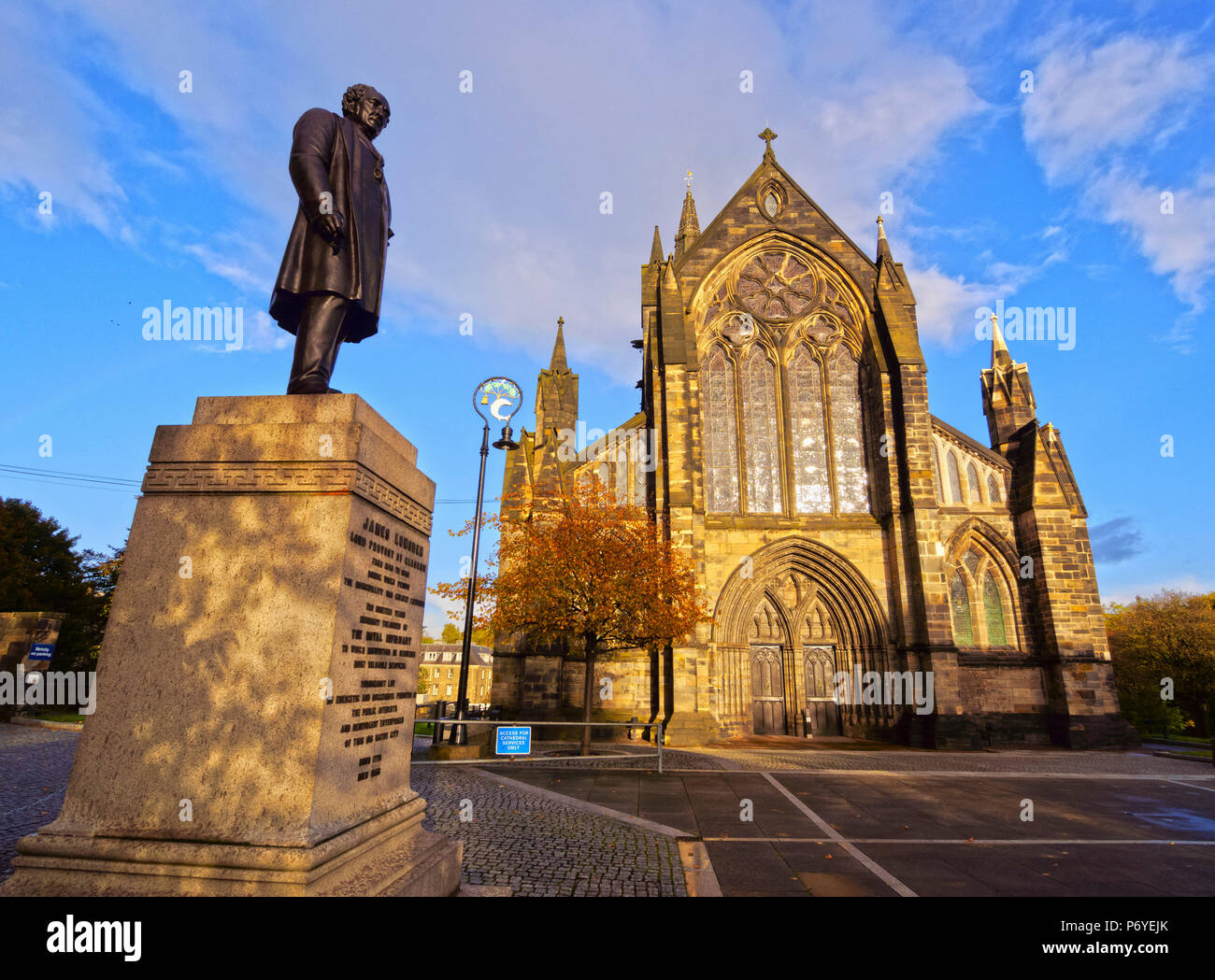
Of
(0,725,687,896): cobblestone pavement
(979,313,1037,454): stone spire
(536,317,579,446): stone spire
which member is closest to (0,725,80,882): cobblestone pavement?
(0,725,687,896): cobblestone pavement

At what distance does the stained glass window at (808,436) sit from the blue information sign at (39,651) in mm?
23187

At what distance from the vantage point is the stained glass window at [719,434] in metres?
20.8

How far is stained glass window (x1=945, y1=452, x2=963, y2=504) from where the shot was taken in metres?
20.9

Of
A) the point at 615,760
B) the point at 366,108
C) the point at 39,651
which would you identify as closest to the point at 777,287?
the point at 615,760

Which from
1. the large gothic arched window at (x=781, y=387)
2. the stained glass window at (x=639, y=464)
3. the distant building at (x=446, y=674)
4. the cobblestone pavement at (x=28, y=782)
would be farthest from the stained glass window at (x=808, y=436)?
the distant building at (x=446, y=674)

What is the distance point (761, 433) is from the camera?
2155 cm

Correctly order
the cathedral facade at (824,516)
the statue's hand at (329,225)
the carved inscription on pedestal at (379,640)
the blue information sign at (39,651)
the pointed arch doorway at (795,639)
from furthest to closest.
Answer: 1. the pointed arch doorway at (795,639)
2. the cathedral facade at (824,516)
3. the blue information sign at (39,651)
4. the statue's hand at (329,225)
5. the carved inscription on pedestal at (379,640)

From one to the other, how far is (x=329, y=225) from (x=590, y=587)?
11577mm

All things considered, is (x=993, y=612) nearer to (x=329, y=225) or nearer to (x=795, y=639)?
(x=795, y=639)

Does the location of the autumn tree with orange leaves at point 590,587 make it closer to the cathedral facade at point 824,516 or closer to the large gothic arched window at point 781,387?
the cathedral facade at point 824,516

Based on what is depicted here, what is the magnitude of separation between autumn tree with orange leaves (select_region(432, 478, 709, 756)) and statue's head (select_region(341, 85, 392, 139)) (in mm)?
10977

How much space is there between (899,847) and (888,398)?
688 inches
